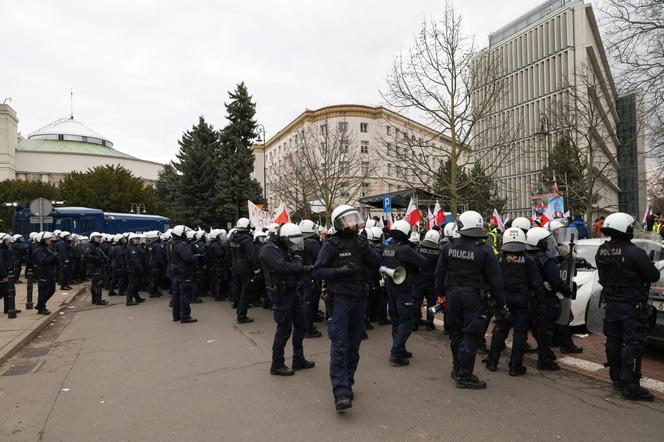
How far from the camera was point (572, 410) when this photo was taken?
185 inches

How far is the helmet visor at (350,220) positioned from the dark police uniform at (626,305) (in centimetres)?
276

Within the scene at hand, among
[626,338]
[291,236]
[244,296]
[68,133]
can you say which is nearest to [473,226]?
[626,338]

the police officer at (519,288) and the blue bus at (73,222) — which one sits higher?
the blue bus at (73,222)

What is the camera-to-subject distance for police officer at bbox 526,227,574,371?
598 cm

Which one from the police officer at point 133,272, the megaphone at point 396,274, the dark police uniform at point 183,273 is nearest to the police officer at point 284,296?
the megaphone at point 396,274

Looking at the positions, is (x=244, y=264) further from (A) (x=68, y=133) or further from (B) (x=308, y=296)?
(A) (x=68, y=133)

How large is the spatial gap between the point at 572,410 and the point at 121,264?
43.3 ft

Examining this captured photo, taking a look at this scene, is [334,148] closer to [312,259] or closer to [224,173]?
[224,173]

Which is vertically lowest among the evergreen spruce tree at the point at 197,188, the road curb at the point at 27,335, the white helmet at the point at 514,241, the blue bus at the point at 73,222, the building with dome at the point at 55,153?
the road curb at the point at 27,335

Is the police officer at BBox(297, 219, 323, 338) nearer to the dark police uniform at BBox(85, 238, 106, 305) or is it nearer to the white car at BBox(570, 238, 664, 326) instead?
the white car at BBox(570, 238, 664, 326)

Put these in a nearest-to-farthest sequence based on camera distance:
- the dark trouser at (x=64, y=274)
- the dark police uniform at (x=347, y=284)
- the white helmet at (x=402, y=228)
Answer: the dark police uniform at (x=347, y=284)
the white helmet at (x=402, y=228)
the dark trouser at (x=64, y=274)

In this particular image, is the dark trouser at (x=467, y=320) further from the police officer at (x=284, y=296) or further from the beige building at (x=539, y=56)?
the beige building at (x=539, y=56)

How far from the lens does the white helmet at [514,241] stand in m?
5.88

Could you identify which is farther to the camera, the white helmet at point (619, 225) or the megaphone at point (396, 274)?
the megaphone at point (396, 274)
